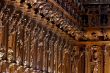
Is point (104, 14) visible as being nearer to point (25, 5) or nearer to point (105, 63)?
point (105, 63)

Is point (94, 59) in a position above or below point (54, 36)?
below

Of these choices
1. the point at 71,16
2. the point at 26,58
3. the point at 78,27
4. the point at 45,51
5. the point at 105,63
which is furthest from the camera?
the point at 105,63

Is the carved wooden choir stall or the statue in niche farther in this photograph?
the statue in niche

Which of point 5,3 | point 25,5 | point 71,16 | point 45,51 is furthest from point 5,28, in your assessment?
point 71,16

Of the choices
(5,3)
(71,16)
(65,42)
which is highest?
(5,3)

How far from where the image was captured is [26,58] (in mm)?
11703

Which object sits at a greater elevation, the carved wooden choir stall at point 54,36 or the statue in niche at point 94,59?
the carved wooden choir stall at point 54,36

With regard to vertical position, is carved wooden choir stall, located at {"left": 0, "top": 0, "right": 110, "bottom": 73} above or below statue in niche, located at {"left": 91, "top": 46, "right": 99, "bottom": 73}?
above

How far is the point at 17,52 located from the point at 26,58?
87 cm

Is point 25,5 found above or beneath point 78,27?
above

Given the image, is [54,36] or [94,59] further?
[94,59]

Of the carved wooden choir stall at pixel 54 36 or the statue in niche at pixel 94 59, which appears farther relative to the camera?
Answer: the statue in niche at pixel 94 59

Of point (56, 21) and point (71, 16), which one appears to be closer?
point (56, 21)

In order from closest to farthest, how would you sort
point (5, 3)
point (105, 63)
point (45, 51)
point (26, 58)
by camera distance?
point (5, 3) → point (26, 58) → point (45, 51) → point (105, 63)
